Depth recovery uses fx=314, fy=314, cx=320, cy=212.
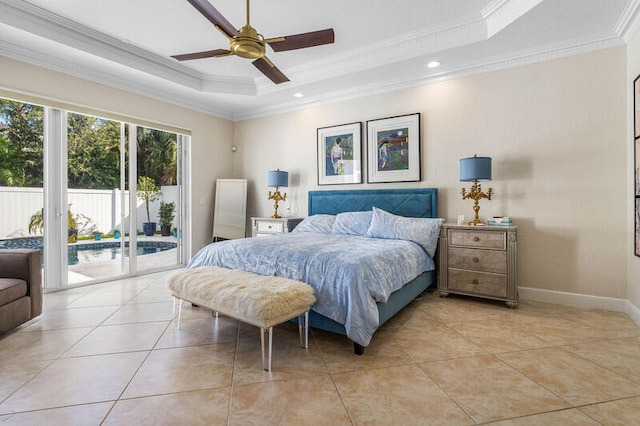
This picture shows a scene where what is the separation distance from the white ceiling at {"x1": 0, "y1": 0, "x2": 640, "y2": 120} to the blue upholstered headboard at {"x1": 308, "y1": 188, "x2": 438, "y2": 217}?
1.44 m

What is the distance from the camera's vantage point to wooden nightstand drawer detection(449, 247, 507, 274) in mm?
3180

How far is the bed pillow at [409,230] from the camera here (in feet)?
11.2

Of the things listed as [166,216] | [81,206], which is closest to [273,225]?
[166,216]

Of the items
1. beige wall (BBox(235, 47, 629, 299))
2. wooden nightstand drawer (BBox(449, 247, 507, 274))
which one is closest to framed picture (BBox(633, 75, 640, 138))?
beige wall (BBox(235, 47, 629, 299))

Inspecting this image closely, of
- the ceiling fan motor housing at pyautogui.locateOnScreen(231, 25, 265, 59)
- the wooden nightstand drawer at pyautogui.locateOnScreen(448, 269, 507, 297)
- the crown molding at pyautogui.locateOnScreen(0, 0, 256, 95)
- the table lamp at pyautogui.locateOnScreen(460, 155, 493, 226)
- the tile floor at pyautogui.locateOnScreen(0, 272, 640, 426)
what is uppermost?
the crown molding at pyautogui.locateOnScreen(0, 0, 256, 95)

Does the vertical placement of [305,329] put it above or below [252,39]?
below

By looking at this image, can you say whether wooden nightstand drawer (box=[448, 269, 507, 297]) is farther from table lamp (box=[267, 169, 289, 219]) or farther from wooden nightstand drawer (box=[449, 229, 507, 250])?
table lamp (box=[267, 169, 289, 219])

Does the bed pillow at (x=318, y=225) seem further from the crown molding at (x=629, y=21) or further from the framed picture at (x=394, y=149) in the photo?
the crown molding at (x=629, y=21)

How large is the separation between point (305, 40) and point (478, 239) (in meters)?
2.55

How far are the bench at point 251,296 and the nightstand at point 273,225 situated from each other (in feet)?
6.92

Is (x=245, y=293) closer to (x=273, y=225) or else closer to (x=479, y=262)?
(x=479, y=262)

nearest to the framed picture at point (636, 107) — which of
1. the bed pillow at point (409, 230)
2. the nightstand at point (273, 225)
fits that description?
the bed pillow at point (409, 230)

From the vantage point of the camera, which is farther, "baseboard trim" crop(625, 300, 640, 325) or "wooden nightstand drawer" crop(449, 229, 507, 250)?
"wooden nightstand drawer" crop(449, 229, 507, 250)

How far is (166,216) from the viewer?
510cm
